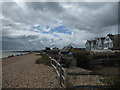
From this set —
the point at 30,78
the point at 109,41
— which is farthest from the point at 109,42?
the point at 30,78

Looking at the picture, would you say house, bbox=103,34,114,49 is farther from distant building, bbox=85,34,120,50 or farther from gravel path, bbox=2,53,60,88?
gravel path, bbox=2,53,60,88

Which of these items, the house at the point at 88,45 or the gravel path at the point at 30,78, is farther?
the house at the point at 88,45

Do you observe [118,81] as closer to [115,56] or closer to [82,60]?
[82,60]

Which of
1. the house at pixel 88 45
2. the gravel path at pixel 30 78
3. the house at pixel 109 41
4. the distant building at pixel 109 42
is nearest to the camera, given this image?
the gravel path at pixel 30 78

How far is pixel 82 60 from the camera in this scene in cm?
2245

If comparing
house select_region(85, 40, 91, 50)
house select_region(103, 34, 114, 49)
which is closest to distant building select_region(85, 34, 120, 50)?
house select_region(103, 34, 114, 49)

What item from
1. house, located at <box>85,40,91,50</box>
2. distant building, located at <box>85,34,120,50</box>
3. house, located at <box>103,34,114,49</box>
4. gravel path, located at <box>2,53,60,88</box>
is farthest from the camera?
house, located at <box>85,40,91,50</box>

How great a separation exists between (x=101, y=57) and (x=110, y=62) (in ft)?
7.98

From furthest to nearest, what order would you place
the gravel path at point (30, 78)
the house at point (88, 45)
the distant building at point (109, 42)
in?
the house at point (88, 45) → the distant building at point (109, 42) → the gravel path at point (30, 78)

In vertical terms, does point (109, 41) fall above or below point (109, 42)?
above

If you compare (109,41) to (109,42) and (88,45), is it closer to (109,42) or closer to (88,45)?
(109,42)

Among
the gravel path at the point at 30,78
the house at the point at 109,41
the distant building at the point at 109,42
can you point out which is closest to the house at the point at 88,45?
the distant building at the point at 109,42

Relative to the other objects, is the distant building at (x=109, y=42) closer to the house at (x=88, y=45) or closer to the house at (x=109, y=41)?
the house at (x=109, y=41)

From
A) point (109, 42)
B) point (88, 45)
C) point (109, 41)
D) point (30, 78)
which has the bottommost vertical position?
point (30, 78)
